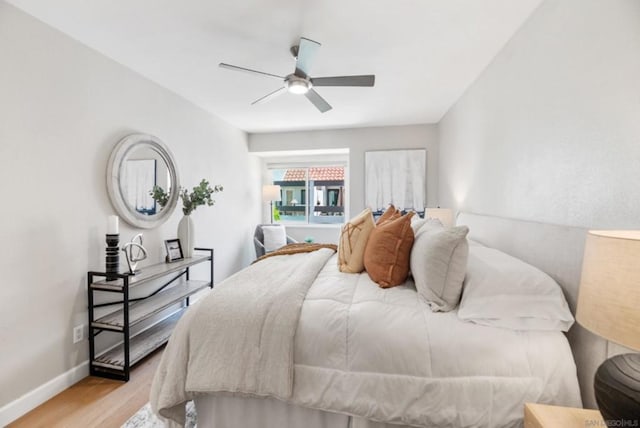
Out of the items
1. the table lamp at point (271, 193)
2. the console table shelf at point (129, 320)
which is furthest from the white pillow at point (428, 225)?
the table lamp at point (271, 193)

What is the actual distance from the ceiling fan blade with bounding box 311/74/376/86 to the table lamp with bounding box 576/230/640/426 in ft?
5.55

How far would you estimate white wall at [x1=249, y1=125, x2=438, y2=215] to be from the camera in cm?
416

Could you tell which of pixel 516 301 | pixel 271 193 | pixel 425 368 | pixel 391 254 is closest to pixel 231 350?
pixel 425 368

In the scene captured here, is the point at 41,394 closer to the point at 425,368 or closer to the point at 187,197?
the point at 187,197

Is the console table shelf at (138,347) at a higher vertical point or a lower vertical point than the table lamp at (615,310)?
lower

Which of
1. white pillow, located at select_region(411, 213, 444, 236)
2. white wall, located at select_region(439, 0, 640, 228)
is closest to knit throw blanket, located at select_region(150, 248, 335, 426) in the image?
white pillow, located at select_region(411, 213, 444, 236)

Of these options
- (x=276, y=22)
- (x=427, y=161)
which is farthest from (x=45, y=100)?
(x=427, y=161)

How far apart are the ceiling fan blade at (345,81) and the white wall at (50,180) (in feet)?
5.58

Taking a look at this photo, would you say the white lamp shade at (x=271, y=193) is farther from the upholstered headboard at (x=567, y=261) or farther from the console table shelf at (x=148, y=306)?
the upholstered headboard at (x=567, y=261)

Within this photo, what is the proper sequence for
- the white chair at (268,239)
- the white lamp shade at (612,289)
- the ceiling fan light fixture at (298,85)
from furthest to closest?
the white chair at (268,239), the ceiling fan light fixture at (298,85), the white lamp shade at (612,289)

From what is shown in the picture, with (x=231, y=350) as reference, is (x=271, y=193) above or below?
above

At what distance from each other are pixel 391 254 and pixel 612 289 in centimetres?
100

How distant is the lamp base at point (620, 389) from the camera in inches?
25.8

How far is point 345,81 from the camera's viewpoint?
208cm
